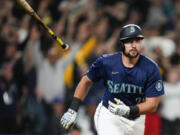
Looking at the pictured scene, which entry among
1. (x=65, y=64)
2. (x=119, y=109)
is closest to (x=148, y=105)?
(x=119, y=109)

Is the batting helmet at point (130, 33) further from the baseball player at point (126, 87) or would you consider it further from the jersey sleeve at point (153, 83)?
the jersey sleeve at point (153, 83)

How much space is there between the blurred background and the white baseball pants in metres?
2.48

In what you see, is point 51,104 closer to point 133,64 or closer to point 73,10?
point 73,10

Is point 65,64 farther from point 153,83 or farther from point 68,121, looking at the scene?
point 153,83

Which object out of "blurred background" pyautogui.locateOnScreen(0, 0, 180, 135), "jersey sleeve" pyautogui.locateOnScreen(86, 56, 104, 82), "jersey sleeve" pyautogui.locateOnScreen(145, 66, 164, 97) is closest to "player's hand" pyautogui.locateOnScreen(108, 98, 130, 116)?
"jersey sleeve" pyautogui.locateOnScreen(145, 66, 164, 97)

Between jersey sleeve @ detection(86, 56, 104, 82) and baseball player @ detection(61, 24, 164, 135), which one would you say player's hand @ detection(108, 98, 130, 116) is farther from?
jersey sleeve @ detection(86, 56, 104, 82)

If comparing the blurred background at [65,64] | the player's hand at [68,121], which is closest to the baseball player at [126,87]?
the player's hand at [68,121]

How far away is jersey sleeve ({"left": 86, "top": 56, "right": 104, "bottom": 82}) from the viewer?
5.81 m

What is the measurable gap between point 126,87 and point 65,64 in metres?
3.40

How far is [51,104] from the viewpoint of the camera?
8.98 m

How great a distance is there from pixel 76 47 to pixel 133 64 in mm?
3463

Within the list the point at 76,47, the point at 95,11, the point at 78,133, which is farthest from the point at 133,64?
the point at 95,11

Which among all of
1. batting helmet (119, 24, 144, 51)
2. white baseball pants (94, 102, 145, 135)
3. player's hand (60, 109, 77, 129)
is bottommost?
white baseball pants (94, 102, 145, 135)

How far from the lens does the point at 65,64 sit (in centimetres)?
896
